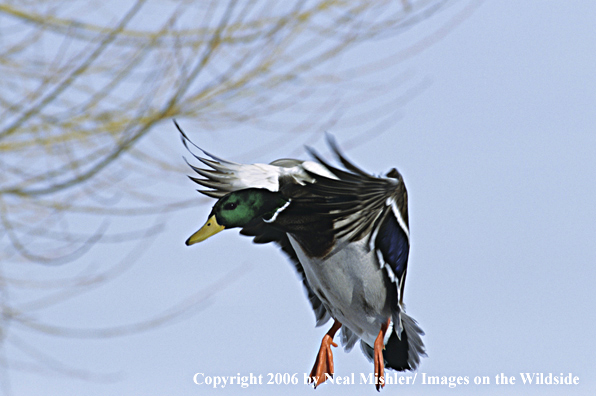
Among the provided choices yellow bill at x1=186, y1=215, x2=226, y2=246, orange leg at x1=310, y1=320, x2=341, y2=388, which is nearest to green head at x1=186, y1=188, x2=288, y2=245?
yellow bill at x1=186, y1=215, x2=226, y2=246

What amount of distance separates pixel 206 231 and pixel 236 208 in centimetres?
6

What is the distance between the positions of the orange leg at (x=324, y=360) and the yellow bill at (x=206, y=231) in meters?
0.30

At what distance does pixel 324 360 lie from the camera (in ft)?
3.92

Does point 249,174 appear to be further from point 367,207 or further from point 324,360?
point 324,360

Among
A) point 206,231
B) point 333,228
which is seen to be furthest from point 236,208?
point 333,228

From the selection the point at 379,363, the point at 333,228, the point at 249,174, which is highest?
the point at 249,174

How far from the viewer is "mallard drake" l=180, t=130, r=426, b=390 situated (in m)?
1.08

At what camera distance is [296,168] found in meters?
1.11

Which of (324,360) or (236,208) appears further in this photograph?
(324,360)

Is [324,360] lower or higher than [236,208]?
lower

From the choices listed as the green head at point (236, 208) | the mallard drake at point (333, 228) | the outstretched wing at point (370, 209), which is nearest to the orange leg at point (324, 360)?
the mallard drake at point (333, 228)

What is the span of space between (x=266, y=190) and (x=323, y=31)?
0.59 meters

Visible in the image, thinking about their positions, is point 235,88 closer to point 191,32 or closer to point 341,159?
point 191,32

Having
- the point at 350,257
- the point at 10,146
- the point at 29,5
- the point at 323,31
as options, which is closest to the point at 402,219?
the point at 350,257
